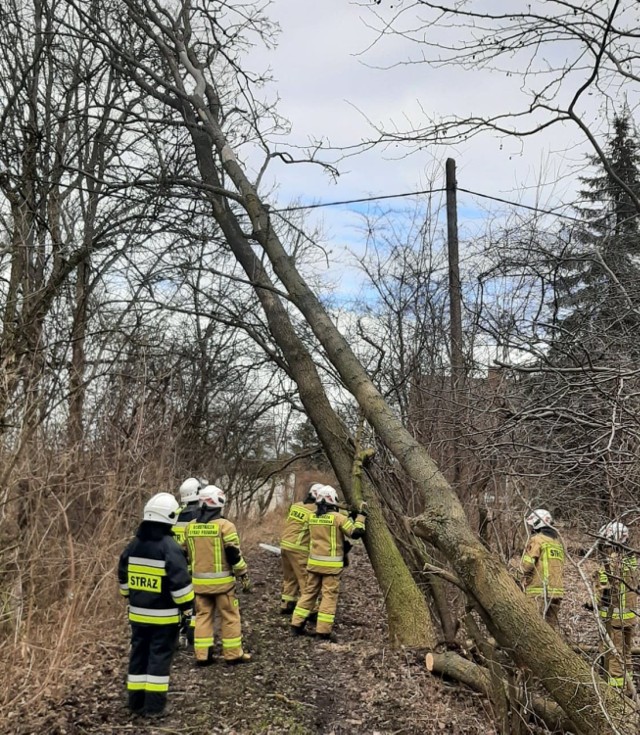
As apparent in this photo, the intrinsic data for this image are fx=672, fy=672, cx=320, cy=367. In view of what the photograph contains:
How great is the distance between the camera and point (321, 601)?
809cm

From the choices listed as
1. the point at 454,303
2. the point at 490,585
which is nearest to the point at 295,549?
the point at 454,303

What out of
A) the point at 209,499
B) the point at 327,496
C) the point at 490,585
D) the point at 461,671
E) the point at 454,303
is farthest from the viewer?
the point at 454,303

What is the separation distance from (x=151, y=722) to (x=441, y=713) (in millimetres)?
2367

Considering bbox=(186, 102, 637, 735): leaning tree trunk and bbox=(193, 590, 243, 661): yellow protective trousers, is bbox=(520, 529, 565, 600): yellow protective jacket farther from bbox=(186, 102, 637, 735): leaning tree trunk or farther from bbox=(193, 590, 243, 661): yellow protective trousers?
bbox=(193, 590, 243, 661): yellow protective trousers

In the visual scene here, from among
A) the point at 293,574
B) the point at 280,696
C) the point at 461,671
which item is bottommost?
the point at 280,696

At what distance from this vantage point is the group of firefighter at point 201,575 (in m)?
5.58

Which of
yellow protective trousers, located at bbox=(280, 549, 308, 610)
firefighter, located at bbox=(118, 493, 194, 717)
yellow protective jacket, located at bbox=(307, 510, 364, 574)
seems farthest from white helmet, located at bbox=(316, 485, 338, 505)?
firefighter, located at bbox=(118, 493, 194, 717)

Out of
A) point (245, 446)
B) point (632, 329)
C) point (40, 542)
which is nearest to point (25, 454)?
point (40, 542)

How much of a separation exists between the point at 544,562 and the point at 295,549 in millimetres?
3240

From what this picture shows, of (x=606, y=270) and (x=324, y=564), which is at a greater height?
(x=606, y=270)

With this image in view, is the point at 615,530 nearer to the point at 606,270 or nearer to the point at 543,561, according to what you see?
the point at 606,270

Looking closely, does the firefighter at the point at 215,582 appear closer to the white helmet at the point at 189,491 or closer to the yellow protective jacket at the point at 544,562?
the white helmet at the point at 189,491

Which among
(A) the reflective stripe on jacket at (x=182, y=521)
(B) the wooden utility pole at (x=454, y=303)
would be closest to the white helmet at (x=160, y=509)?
(A) the reflective stripe on jacket at (x=182, y=521)

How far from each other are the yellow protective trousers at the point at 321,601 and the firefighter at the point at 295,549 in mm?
726
